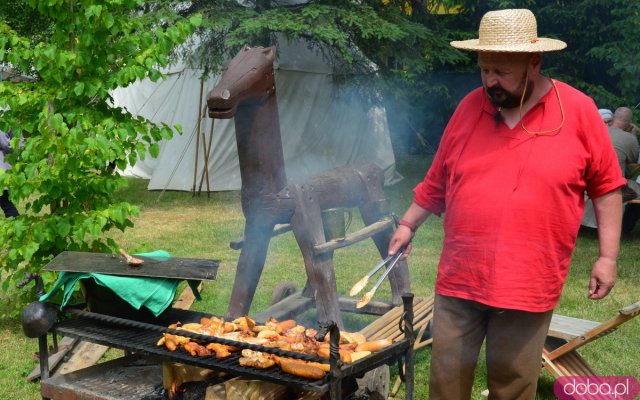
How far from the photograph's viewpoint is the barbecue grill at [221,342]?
2.97 metres

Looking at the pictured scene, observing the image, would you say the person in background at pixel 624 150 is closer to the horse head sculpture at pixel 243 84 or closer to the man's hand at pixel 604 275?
the horse head sculpture at pixel 243 84

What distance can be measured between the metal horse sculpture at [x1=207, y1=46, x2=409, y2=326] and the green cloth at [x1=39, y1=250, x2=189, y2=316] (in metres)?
0.85

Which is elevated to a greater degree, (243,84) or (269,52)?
(269,52)

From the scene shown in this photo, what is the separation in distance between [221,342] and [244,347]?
0.14 m

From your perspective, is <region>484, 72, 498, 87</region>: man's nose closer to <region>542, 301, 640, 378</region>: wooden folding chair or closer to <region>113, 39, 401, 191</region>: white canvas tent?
<region>542, 301, 640, 378</region>: wooden folding chair

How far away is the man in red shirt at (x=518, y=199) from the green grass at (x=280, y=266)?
1.79m

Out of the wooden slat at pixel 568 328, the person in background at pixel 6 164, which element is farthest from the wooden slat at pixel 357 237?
the person in background at pixel 6 164

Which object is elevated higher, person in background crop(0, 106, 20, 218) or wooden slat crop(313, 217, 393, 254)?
wooden slat crop(313, 217, 393, 254)

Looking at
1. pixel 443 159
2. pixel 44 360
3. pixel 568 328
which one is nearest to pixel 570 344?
pixel 568 328

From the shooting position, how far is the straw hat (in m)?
2.96

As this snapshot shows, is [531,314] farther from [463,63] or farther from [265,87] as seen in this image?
[463,63]

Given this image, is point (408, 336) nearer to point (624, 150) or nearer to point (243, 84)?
point (243, 84)

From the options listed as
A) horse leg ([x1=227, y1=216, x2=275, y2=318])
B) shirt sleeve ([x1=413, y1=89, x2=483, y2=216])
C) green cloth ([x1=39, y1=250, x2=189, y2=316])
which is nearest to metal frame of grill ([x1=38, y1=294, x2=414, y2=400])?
green cloth ([x1=39, y1=250, x2=189, y2=316])

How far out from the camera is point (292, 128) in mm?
13805
